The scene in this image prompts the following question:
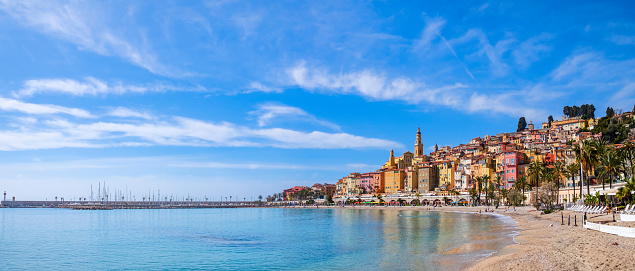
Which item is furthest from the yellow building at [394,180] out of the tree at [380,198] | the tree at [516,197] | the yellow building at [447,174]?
the tree at [516,197]

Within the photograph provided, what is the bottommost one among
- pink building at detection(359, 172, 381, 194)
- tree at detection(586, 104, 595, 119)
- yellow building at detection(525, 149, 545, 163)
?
pink building at detection(359, 172, 381, 194)

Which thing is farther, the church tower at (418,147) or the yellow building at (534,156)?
the church tower at (418,147)

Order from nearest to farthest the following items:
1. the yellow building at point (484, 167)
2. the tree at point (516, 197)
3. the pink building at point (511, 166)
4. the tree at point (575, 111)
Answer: the tree at point (516, 197) → the pink building at point (511, 166) → the yellow building at point (484, 167) → the tree at point (575, 111)

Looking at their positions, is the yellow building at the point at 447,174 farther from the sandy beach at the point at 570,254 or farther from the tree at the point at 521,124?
the sandy beach at the point at 570,254

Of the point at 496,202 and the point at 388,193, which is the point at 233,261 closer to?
the point at 496,202

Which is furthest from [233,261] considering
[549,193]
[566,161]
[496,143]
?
[496,143]

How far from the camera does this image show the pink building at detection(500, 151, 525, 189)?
4060 inches

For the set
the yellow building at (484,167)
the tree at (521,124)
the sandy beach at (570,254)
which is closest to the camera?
the sandy beach at (570,254)

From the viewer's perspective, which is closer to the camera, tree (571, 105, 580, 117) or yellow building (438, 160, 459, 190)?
yellow building (438, 160, 459, 190)

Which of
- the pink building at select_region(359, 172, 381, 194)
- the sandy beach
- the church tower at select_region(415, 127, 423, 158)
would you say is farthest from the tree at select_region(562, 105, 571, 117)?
the sandy beach

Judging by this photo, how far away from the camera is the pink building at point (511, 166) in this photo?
103125 mm

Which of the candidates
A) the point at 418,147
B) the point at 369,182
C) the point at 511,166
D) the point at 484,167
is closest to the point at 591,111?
the point at 418,147

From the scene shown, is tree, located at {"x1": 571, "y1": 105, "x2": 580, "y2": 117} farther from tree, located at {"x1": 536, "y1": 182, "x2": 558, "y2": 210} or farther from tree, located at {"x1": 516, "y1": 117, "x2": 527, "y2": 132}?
tree, located at {"x1": 536, "y1": 182, "x2": 558, "y2": 210}

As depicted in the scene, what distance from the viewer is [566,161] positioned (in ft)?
307
